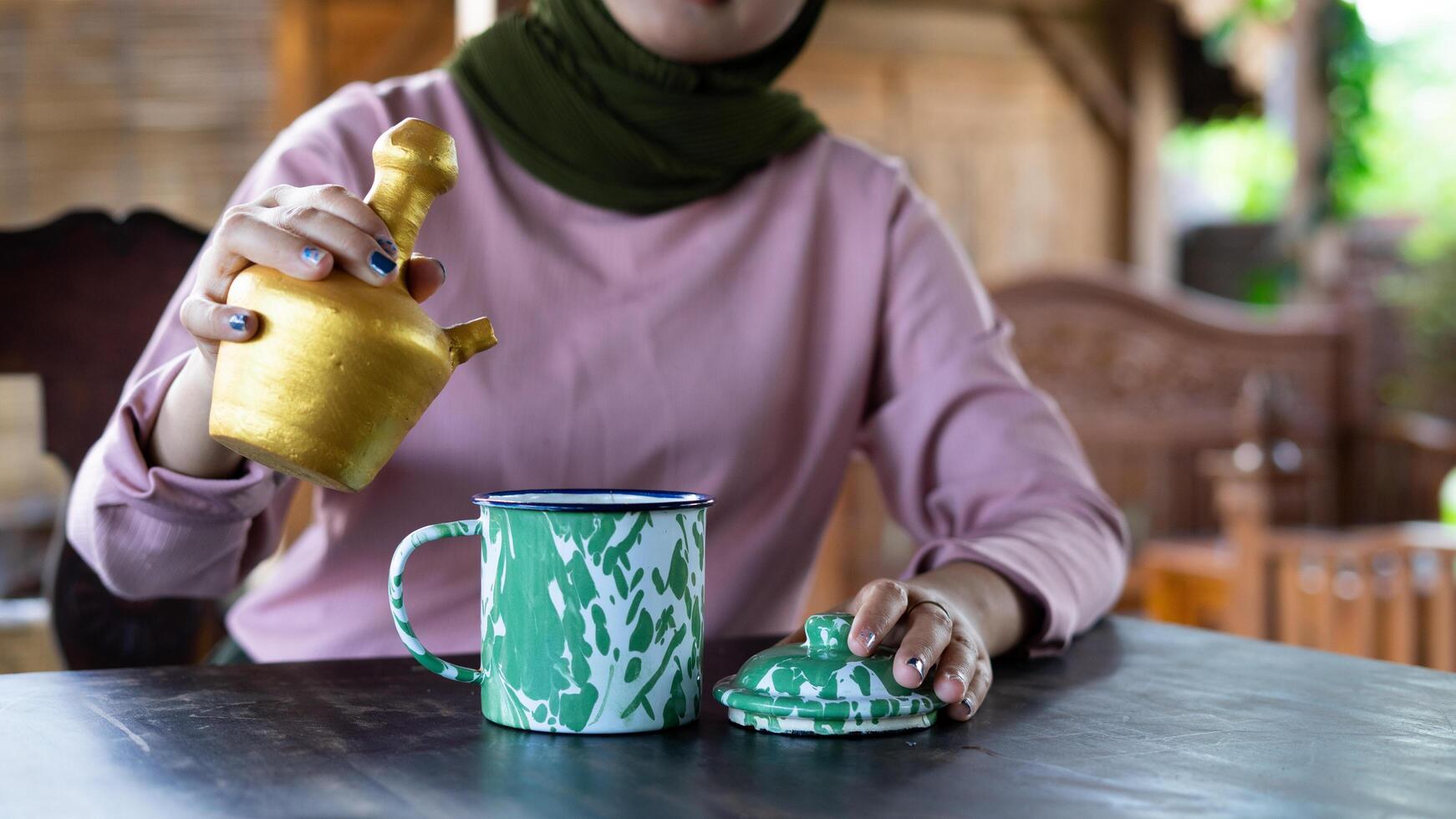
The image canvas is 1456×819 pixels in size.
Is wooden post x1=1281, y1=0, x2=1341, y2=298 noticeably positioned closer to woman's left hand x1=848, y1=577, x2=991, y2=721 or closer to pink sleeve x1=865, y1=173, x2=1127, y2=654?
pink sleeve x1=865, y1=173, x2=1127, y2=654

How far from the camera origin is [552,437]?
1128mm

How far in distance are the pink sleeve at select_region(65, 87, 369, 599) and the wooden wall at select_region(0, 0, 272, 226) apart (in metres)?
3.51

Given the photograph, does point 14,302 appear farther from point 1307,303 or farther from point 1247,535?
point 1307,303

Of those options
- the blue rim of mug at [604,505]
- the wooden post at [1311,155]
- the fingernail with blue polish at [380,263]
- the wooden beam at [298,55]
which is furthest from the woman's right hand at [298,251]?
the wooden post at [1311,155]

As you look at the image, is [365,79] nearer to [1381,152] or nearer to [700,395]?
[700,395]

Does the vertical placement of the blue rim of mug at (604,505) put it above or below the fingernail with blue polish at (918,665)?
above

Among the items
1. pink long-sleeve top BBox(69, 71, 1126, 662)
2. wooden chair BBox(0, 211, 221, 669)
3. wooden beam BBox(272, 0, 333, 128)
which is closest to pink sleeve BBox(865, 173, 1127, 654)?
pink long-sleeve top BBox(69, 71, 1126, 662)

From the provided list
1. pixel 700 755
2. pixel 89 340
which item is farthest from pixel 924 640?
pixel 89 340

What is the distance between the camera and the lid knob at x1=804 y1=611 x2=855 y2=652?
27.5 inches

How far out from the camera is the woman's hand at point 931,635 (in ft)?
2.29

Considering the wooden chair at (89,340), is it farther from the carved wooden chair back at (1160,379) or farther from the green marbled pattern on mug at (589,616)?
the carved wooden chair back at (1160,379)

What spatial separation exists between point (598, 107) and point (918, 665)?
26.8 inches

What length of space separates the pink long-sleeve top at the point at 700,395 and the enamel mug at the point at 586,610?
36 cm

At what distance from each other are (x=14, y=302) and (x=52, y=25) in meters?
3.88
